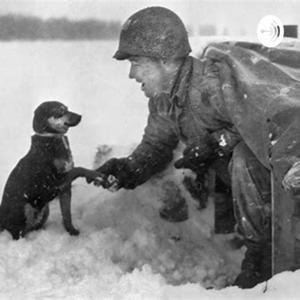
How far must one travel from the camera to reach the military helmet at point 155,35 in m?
3.02

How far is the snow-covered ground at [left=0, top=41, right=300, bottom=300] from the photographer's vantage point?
240 cm

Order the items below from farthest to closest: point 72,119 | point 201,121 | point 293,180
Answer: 1. point 72,119
2. point 201,121
3. point 293,180

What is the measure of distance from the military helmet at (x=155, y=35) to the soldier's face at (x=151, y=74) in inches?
2.0

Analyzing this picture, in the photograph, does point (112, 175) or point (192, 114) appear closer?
point (192, 114)

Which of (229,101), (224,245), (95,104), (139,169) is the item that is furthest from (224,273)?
(95,104)

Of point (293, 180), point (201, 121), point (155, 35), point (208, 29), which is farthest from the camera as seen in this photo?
point (208, 29)

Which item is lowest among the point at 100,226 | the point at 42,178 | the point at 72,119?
the point at 100,226

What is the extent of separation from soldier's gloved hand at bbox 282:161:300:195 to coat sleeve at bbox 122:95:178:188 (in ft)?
4.27

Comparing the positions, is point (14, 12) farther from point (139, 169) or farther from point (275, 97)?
point (275, 97)

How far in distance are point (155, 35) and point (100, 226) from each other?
1228 millimetres

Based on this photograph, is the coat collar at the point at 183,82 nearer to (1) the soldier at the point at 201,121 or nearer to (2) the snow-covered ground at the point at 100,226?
(1) the soldier at the point at 201,121

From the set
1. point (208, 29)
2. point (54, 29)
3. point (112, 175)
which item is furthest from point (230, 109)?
point (54, 29)

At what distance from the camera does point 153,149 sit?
11.7 ft

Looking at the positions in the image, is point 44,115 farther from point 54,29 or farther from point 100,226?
point 54,29
